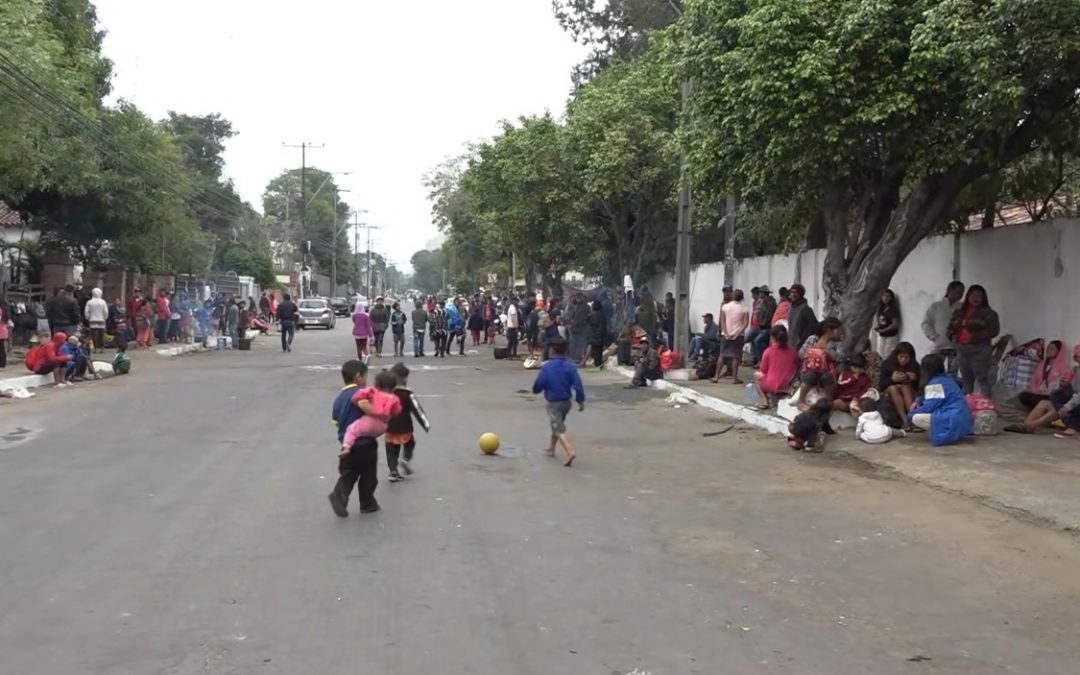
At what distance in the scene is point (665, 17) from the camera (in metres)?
34.7

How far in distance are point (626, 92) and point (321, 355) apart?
11016mm

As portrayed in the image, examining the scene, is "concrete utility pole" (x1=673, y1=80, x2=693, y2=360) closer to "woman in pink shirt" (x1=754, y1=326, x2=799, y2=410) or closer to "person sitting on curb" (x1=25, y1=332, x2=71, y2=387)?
"woman in pink shirt" (x1=754, y1=326, x2=799, y2=410)

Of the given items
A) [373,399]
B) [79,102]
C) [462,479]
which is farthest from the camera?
[79,102]

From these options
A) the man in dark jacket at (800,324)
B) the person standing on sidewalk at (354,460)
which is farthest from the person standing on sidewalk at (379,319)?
the person standing on sidewalk at (354,460)

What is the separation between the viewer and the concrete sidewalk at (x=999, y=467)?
894 cm

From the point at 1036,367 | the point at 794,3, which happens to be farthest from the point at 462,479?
the point at 1036,367

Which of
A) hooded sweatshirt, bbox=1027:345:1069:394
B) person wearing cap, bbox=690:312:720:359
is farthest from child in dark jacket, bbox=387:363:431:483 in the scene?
person wearing cap, bbox=690:312:720:359

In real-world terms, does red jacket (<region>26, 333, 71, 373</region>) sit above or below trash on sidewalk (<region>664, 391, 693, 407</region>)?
above

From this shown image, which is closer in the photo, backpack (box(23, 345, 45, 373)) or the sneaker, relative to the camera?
the sneaker

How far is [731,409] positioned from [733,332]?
357 centimetres

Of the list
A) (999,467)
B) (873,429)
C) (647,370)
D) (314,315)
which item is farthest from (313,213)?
(999,467)

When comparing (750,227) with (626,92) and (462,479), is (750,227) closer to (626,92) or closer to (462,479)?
(626,92)

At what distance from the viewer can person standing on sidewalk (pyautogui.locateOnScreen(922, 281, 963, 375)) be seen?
1494cm

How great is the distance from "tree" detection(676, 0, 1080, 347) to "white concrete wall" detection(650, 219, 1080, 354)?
4.33 feet
